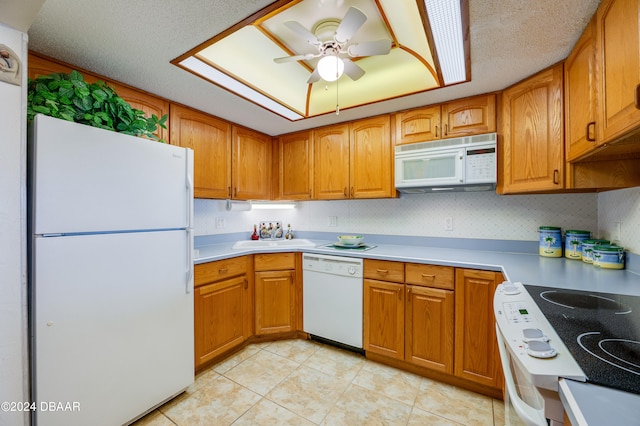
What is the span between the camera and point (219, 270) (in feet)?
6.77

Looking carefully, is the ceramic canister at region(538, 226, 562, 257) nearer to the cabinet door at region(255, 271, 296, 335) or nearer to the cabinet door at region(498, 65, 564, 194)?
the cabinet door at region(498, 65, 564, 194)

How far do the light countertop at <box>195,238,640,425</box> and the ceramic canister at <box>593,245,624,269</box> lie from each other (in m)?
0.04

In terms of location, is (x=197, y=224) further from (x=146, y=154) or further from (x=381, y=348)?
(x=381, y=348)

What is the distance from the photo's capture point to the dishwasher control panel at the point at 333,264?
7.12 ft

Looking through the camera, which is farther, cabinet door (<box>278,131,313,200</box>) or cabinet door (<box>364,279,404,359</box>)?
cabinet door (<box>278,131,313,200</box>)

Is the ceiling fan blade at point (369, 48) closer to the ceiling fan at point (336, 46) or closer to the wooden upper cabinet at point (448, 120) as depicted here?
the ceiling fan at point (336, 46)

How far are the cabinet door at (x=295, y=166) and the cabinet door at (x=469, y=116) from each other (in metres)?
1.29

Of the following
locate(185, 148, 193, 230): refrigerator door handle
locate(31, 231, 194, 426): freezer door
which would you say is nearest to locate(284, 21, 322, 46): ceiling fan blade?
locate(185, 148, 193, 230): refrigerator door handle

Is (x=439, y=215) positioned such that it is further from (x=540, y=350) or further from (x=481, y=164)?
(x=540, y=350)

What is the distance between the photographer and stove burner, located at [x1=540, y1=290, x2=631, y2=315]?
0.97 metres

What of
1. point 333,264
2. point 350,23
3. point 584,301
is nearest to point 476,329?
point 584,301

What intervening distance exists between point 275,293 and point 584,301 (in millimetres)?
2052

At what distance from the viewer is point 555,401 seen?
24.3 inches

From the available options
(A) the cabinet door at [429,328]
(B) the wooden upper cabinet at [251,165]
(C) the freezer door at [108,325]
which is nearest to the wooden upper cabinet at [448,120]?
(A) the cabinet door at [429,328]
